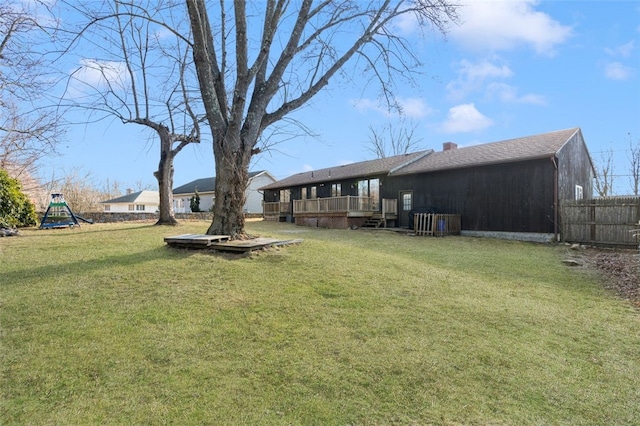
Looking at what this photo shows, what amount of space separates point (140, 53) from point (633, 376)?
17624 millimetres

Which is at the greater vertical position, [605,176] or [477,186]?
[605,176]

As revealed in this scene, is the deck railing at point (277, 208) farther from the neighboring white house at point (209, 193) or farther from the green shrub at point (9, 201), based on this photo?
the green shrub at point (9, 201)

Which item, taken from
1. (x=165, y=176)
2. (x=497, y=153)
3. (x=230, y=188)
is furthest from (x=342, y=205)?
(x=230, y=188)

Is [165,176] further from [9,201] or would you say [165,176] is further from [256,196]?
[256,196]

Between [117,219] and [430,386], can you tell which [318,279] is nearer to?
[430,386]

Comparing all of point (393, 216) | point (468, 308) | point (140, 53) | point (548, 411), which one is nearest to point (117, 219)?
point (140, 53)

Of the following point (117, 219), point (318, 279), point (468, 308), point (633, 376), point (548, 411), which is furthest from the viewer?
point (117, 219)

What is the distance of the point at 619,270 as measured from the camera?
330 inches

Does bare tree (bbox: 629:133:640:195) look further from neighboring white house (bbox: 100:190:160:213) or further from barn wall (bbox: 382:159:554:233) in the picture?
neighboring white house (bbox: 100:190:160:213)

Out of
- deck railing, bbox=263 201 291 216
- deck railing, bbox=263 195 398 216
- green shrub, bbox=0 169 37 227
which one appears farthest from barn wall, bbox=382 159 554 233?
green shrub, bbox=0 169 37 227

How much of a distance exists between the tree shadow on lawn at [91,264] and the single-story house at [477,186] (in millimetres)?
12574

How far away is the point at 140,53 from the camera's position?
48.2 feet

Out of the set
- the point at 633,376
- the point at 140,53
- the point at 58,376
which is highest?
the point at 140,53

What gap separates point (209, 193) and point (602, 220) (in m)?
33.5
